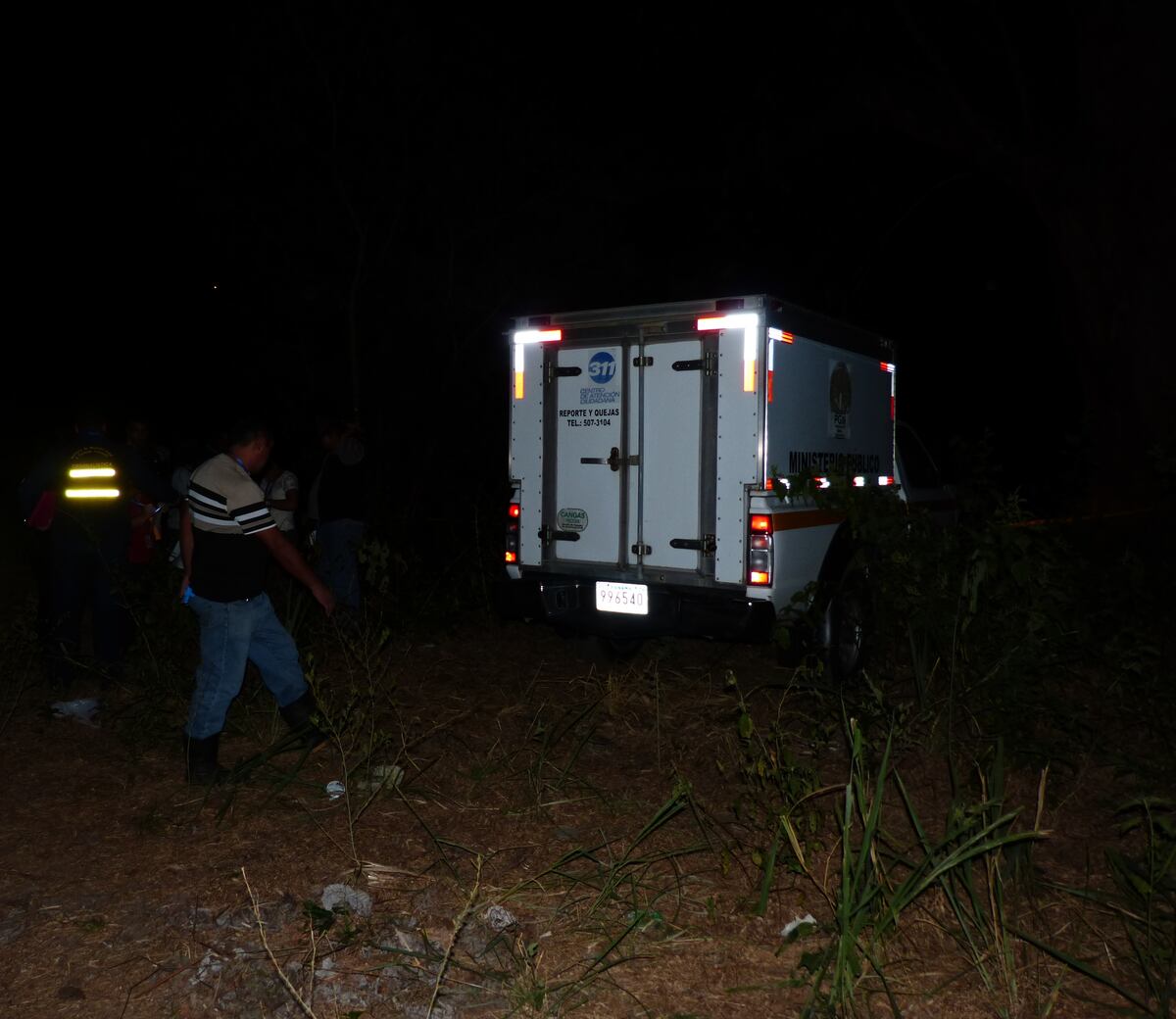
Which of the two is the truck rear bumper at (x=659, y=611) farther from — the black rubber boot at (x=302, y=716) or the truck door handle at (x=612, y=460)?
the black rubber boot at (x=302, y=716)

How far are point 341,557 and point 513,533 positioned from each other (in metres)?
1.79

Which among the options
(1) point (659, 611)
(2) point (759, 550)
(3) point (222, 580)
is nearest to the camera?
(3) point (222, 580)

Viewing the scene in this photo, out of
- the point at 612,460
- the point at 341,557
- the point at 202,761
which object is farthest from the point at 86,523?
the point at 612,460

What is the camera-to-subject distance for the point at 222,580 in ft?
16.5

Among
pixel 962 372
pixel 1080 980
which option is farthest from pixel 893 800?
pixel 962 372

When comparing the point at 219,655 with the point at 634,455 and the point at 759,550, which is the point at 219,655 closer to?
the point at 634,455

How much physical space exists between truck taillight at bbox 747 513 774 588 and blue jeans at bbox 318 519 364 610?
3353 mm

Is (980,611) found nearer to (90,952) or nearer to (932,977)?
(932,977)

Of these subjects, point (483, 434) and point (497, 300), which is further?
point (483, 434)

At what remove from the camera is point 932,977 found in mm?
3400

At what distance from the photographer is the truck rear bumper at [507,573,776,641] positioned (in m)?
6.16

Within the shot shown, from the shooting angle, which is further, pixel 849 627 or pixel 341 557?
pixel 341 557

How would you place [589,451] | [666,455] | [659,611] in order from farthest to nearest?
[589,451] < [666,455] < [659,611]

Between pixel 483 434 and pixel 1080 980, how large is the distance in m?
19.7
